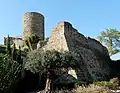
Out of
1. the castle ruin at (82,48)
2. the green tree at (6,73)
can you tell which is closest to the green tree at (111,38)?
the castle ruin at (82,48)

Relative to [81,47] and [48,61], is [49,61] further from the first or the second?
[81,47]

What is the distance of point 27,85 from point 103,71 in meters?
8.48

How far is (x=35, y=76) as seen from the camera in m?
26.4

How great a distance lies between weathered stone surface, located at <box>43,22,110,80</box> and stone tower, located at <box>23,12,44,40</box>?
10364mm

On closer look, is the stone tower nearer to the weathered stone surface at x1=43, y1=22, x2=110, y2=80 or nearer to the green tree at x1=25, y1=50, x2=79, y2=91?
the weathered stone surface at x1=43, y1=22, x2=110, y2=80

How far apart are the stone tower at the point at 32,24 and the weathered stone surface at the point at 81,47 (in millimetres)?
10364

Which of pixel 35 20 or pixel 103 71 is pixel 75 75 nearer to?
pixel 103 71

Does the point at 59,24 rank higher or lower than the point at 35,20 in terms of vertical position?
lower

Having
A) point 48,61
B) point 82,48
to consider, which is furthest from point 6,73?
→ point 82,48

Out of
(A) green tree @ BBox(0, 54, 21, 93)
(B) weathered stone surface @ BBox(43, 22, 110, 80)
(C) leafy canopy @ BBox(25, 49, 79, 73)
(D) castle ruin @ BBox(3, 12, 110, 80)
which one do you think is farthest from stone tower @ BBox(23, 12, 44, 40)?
(A) green tree @ BBox(0, 54, 21, 93)

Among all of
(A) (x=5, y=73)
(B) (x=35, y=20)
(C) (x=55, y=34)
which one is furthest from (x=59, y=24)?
(B) (x=35, y=20)

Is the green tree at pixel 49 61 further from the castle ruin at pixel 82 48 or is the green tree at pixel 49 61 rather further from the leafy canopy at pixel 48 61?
the castle ruin at pixel 82 48

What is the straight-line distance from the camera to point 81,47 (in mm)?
27984

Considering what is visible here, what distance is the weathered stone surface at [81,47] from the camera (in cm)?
2603
